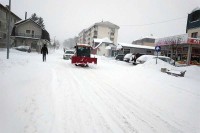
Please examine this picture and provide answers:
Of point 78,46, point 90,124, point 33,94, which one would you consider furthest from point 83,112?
point 78,46

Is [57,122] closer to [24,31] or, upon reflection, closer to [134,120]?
[134,120]

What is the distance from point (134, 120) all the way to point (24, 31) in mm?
48923

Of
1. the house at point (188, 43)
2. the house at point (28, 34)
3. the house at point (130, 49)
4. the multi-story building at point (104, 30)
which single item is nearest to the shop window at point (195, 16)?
the house at point (188, 43)

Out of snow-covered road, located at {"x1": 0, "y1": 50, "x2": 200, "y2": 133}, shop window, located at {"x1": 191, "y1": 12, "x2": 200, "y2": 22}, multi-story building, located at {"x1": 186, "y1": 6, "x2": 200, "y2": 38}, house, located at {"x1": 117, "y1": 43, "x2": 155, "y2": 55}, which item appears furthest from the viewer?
house, located at {"x1": 117, "y1": 43, "x2": 155, "y2": 55}

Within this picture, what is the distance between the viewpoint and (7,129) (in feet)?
13.1

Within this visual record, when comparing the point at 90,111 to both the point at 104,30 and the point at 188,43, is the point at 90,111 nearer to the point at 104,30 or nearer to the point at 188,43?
the point at 188,43

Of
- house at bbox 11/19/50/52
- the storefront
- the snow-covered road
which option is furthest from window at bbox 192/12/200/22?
house at bbox 11/19/50/52

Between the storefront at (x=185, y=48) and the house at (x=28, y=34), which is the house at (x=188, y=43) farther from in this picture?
the house at (x=28, y=34)

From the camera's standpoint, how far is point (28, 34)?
47.4 meters

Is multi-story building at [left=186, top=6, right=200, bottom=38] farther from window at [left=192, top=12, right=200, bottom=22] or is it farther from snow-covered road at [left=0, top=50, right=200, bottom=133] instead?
snow-covered road at [left=0, top=50, right=200, bottom=133]

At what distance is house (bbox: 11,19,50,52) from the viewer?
46881 mm

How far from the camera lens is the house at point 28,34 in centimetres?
4688

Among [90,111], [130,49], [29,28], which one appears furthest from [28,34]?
[90,111]

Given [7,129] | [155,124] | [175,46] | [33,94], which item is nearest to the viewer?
[7,129]
